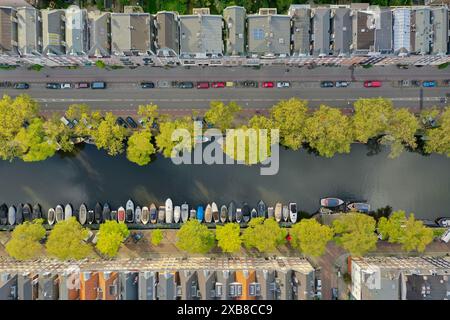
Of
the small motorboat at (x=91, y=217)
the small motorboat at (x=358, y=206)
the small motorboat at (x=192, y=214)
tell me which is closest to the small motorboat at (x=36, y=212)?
the small motorboat at (x=91, y=217)

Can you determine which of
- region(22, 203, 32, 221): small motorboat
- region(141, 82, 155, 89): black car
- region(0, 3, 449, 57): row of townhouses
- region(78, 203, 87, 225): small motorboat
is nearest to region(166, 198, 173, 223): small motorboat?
region(78, 203, 87, 225): small motorboat

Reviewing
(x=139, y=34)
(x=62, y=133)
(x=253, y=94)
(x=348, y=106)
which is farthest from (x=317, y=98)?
(x=62, y=133)

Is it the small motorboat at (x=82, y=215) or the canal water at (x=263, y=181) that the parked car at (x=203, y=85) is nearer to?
the canal water at (x=263, y=181)

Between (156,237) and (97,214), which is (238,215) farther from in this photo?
(97,214)

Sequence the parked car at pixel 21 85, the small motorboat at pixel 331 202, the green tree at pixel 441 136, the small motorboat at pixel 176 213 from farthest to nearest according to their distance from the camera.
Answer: the small motorboat at pixel 331 202
the small motorboat at pixel 176 213
the parked car at pixel 21 85
the green tree at pixel 441 136

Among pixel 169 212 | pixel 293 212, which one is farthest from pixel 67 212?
pixel 293 212

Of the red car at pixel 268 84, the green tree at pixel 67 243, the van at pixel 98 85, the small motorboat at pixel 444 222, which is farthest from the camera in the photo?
the small motorboat at pixel 444 222

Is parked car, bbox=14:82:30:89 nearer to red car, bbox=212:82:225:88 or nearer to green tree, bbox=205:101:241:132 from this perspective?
green tree, bbox=205:101:241:132

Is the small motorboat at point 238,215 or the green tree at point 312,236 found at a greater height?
the small motorboat at point 238,215
